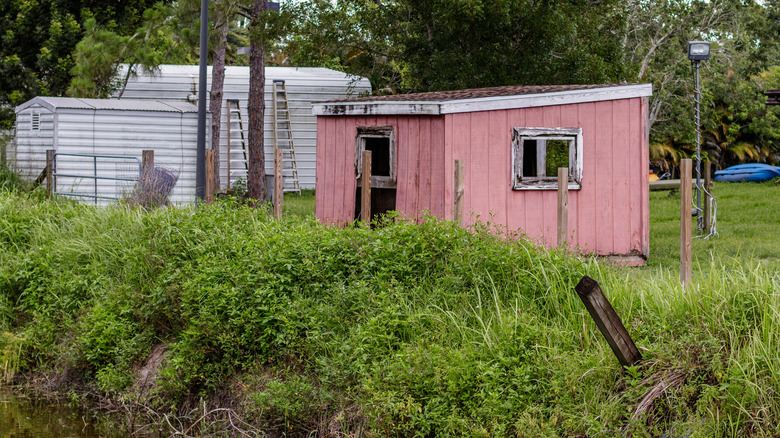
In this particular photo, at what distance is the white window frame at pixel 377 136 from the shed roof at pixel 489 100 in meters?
0.23

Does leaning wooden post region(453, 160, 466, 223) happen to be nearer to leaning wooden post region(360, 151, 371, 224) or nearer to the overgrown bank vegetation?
leaning wooden post region(360, 151, 371, 224)

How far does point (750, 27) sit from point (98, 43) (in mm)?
19788

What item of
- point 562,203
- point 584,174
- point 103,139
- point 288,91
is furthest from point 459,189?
point 288,91

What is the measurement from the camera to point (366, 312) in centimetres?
746

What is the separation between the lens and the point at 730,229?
53.9ft

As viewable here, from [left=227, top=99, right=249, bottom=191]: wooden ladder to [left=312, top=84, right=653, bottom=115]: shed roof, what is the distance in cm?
1217

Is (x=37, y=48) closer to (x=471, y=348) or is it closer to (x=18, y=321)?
(x=18, y=321)

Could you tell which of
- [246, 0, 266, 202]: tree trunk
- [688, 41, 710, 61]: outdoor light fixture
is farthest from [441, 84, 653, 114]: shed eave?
[246, 0, 266, 202]: tree trunk

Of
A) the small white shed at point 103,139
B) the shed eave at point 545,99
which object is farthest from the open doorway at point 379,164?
the small white shed at point 103,139

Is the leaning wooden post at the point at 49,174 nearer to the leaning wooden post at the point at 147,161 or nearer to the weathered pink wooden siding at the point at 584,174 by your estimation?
the leaning wooden post at the point at 147,161

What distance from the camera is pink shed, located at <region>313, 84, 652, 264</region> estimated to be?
469 inches

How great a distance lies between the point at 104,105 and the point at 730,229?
12.4 meters

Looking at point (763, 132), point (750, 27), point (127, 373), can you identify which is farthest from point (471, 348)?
point (763, 132)

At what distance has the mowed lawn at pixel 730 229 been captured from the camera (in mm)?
12499
